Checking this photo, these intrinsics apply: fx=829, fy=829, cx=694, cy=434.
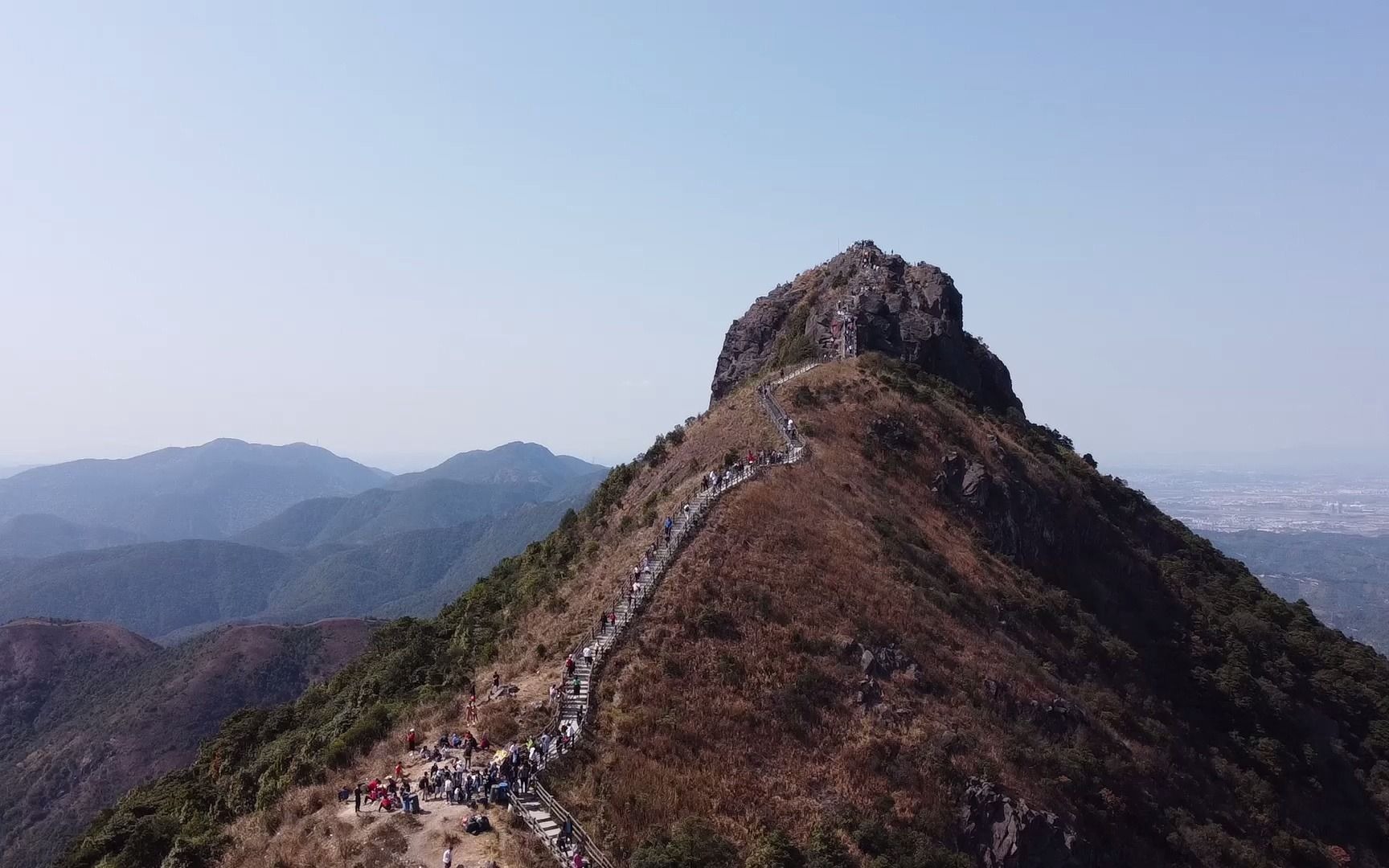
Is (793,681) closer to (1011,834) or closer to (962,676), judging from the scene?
(1011,834)

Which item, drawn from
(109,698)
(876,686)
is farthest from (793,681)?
(109,698)

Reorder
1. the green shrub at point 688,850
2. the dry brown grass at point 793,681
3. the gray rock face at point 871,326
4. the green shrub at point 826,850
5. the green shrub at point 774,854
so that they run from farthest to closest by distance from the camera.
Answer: the gray rock face at point 871,326, the dry brown grass at point 793,681, the green shrub at point 826,850, the green shrub at point 774,854, the green shrub at point 688,850

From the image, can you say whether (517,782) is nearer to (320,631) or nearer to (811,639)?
(811,639)

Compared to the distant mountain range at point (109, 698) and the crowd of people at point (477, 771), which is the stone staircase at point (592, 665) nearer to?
the crowd of people at point (477, 771)

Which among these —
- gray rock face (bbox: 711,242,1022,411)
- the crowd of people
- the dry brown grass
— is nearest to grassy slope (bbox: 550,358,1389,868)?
the dry brown grass

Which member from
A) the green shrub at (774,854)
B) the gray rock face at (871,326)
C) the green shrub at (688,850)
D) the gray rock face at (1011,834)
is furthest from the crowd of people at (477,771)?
the gray rock face at (871,326)

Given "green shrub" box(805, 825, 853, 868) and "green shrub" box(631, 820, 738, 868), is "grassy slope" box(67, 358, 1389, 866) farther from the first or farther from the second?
"green shrub" box(631, 820, 738, 868)

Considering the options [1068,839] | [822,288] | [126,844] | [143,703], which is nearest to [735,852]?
[1068,839]
